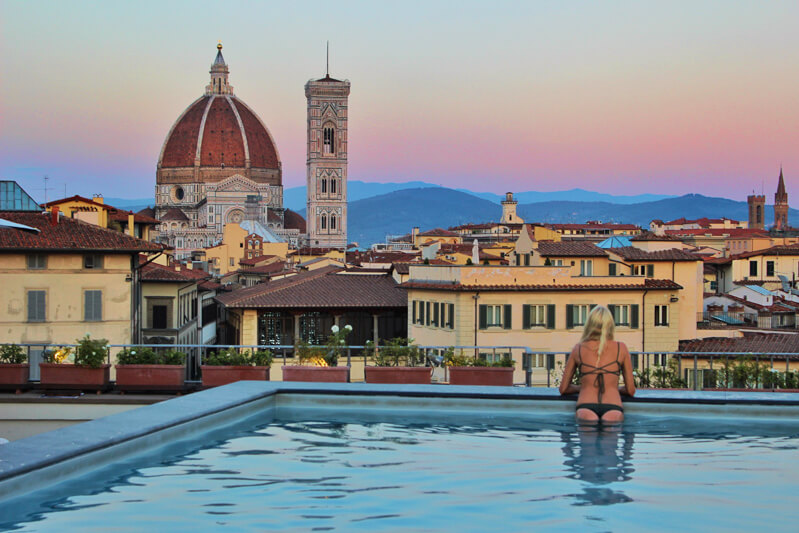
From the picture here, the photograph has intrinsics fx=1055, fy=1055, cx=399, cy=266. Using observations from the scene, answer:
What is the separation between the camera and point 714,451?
31.1 feet

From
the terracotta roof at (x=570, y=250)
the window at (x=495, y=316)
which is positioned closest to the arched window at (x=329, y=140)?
the terracotta roof at (x=570, y=250)

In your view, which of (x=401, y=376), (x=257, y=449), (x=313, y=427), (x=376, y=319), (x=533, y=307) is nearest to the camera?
(x=257, y=449)

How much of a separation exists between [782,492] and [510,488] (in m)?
2.06

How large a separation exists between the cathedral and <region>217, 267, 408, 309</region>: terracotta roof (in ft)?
384

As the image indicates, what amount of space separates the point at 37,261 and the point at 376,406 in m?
23.1

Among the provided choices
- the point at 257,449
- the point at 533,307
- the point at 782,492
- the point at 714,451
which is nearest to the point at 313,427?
the point at 257,449

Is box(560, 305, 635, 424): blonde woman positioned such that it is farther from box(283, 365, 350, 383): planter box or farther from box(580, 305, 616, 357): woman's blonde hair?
box(283, 365, 350, 383): planter box

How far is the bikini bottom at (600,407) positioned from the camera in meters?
10.2

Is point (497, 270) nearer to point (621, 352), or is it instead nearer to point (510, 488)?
point (621, 352)

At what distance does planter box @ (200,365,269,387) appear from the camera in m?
14.1

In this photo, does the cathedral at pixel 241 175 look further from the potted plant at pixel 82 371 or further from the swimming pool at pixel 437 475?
the swimming pool at pixel 437 475

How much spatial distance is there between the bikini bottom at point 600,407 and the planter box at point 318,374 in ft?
14.3

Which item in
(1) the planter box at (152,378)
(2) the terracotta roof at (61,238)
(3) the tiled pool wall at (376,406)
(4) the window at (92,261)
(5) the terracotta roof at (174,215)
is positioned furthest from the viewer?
(5) the terracotta roof at (174,215)

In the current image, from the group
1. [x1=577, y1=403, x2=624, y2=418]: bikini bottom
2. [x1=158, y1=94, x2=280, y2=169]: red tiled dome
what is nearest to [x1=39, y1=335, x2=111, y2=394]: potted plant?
[x1=577, y1=403, x2=624, y2=418]: bikini bottom
